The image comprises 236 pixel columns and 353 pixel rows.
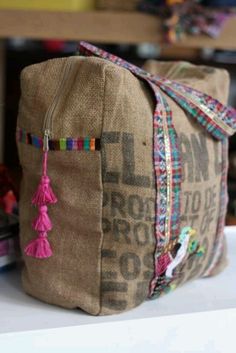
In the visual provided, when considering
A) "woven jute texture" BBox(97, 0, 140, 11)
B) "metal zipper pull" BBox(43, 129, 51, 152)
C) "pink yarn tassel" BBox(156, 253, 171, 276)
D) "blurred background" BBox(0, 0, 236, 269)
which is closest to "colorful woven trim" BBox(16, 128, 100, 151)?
"metal zipper pull" BBox(43, 129, 51, 152)

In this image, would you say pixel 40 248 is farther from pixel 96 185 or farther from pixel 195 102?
pixel 195 102

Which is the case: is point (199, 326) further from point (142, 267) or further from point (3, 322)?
point (3, 322)

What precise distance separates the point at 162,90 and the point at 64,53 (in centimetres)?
90

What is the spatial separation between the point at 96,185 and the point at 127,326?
15 cm

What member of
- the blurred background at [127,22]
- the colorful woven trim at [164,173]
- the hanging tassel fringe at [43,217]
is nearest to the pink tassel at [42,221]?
the hanging tassel fringe at [43,217]

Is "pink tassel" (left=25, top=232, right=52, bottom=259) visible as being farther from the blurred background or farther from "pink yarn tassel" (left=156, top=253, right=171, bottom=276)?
the blurred background

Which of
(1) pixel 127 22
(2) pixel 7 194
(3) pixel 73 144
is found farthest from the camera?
(1) pixel 127 22

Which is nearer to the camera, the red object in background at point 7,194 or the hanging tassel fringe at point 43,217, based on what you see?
the hanging tassel fringe at point 43,217

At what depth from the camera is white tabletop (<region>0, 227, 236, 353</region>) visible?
535mm

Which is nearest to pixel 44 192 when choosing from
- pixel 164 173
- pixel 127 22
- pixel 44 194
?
pixel 44 194

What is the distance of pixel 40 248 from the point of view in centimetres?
56

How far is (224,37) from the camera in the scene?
3.17 feet

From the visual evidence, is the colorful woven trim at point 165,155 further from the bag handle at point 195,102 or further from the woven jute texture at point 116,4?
the woven jute texture at point 116,4

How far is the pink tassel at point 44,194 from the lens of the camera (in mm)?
554
